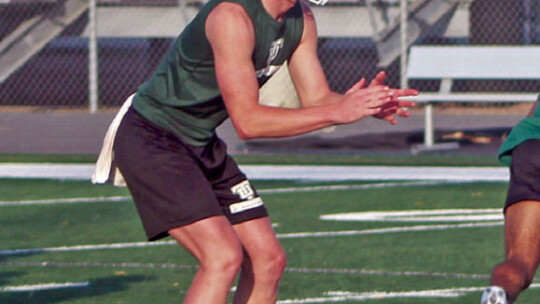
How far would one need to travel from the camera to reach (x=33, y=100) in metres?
24.2

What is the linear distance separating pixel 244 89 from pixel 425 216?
5.44m

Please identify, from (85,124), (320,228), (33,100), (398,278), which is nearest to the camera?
(398,278)

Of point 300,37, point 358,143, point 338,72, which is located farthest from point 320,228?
point 338,72

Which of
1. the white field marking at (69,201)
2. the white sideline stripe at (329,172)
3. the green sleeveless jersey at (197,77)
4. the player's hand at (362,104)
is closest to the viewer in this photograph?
the player's hand at (362,104)

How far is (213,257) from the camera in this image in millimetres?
4723

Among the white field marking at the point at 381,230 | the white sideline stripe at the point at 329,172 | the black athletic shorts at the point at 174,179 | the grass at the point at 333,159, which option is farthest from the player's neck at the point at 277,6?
the grass at the point at 333,159

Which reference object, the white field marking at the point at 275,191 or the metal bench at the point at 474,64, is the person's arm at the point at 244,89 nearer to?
the white field marking at the point at 275,191

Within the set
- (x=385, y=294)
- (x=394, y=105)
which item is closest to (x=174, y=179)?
(x=394, y=105)

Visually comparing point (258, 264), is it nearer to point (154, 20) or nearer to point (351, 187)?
point (351, 187)

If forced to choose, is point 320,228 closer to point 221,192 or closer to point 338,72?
point 221,192

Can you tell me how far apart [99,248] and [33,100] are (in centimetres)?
1632

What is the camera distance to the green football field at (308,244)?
6.85 meters

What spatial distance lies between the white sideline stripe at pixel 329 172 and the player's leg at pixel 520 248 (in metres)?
7.29

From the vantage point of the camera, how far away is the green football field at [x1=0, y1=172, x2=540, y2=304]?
270 inches
